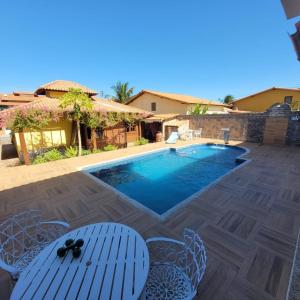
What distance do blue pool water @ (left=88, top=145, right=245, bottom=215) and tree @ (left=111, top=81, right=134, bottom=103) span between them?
18387 millimetres

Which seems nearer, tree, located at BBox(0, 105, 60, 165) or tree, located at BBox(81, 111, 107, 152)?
tree, located at BBox(0, 105, 60, 165)

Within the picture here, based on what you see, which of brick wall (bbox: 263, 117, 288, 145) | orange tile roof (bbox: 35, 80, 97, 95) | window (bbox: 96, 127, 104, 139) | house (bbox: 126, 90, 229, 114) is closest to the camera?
brick wall (bbox: 263, 117, 288, 145)

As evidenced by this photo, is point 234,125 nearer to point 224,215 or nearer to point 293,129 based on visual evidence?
point 293,129

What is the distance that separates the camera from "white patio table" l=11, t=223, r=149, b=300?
136cm

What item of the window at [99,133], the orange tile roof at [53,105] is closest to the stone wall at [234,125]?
the orange tile roof at [53,105]

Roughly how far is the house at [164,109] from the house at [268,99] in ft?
9.71

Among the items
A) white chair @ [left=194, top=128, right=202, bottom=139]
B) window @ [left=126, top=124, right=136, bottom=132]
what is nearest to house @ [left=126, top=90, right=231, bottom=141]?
white chair @ [left=194, top=128, right=202, bottom=139]

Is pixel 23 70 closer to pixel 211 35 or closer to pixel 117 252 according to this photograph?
pixel 211 35

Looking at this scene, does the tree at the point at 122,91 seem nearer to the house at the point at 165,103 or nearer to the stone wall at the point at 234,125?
the house at the point at 165,103

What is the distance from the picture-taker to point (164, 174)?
7.95 metres

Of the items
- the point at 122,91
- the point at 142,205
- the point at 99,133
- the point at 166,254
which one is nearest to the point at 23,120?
the point at 99,133

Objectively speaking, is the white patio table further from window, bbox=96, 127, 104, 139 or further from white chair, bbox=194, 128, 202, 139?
white chair, bbox=194, 128, 202, 139

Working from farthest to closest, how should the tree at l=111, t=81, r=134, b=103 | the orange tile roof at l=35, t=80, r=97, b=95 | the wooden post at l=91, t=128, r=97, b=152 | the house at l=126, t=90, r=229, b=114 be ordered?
1. the tree at l=111, t=81, r=134, b=103
2. the house at l=126, t=90, r=229, b=114
3. the orange tile roof at l=35, t=80, r=97, b=95
4. the wooden post at l=91, t=128, r=97, b=152

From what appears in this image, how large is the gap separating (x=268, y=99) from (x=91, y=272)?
30.7 meters
